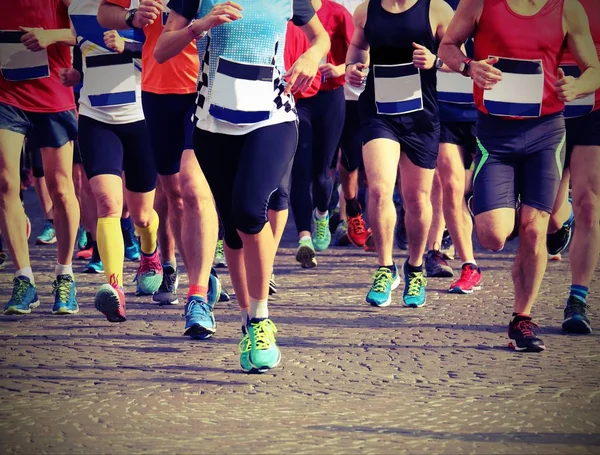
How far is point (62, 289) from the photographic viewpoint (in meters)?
8.19

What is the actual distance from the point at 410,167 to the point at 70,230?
7.31 feet

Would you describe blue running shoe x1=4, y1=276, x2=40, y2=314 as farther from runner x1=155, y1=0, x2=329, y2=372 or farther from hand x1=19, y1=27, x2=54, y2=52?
runner x1=155, y1=0, x2=329, y2=372

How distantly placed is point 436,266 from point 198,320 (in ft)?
10.2

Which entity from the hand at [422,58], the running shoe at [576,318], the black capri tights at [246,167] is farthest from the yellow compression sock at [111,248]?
the running shoe at [576,318]

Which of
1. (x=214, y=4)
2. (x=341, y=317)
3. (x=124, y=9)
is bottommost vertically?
(x=341, y=317)

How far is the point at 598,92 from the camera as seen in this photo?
7.61m

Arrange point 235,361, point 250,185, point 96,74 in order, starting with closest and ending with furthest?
1. point 250,185
2. point 235,361
3. point 96,74

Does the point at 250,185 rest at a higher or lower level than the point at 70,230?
higher

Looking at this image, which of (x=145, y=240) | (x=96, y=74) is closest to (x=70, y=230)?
(x=145, y=240)

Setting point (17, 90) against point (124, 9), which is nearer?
point (124, 9)

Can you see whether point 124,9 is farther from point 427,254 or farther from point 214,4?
point 427,254

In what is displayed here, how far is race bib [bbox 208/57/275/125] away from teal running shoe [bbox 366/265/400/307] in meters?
2.50

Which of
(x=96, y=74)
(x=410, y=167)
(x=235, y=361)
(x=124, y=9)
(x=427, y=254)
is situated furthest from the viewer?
(x=427, y=254)

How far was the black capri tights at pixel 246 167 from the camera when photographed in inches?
238
